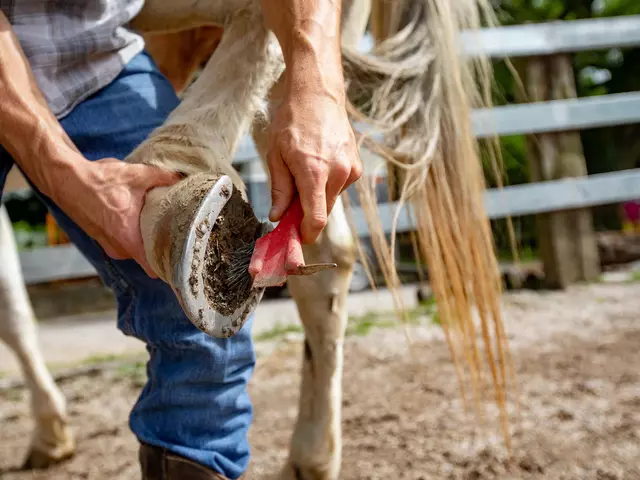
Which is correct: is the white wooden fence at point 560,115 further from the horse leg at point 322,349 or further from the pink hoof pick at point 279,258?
the pink hoof pick at point 279,258

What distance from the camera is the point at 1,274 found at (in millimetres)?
1658

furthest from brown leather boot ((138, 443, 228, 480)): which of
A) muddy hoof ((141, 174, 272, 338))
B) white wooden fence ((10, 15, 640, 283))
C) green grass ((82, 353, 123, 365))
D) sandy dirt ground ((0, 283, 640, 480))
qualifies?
white wooden fence ((10, 15, 640, 283))

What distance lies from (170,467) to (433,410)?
0.77m

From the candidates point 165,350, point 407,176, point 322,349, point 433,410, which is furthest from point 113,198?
point 433,410

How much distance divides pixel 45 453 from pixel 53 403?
12 centimetres

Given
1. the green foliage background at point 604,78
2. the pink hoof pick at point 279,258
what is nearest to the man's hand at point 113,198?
the pink hoof pick at point 279,258

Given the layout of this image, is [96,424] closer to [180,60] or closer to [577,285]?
[180,60]

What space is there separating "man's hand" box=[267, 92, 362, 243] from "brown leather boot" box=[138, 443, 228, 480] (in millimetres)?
369

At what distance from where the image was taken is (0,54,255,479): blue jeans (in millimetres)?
841

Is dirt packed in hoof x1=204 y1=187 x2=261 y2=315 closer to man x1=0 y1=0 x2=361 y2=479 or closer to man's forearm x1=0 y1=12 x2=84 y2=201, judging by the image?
man x1=0 y1=0 x2=361 y2=479

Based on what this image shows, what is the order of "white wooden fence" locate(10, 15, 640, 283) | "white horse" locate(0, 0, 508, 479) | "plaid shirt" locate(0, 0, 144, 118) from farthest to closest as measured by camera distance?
"white wooden fence" locate(10, 15, 640, 283) < "white horse" locate(0, 0, 508, 479) < "plaid shirt" locate(0, 0, 144, 118)

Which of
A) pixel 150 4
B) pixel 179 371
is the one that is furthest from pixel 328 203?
pixel 150 4

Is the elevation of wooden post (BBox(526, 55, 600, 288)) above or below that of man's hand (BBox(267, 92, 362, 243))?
below

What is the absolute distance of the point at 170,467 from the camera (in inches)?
33.1
